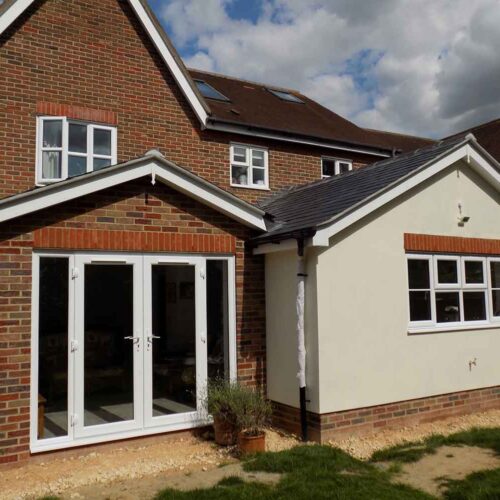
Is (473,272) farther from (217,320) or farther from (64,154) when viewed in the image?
(64,154)

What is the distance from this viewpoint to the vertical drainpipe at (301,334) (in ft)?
24.9

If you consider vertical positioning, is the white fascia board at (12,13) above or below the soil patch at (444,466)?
above

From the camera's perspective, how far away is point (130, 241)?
756cm

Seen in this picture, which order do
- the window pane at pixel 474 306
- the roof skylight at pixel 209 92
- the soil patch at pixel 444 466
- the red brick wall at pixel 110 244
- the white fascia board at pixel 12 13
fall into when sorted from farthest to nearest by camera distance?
the roof skylight at pixel 209 92 → the white fascia board at pixel 12 13 → the window pane at pixel 474 306 → the red brick wall at pixel 110 244 → the soil patch at pixel 444 466

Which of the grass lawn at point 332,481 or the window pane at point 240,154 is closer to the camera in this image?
the grass lawn at point 332,481

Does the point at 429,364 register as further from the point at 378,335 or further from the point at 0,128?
the point at 0,128

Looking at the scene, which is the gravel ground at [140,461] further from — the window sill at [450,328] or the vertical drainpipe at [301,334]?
the window sill at [450,328]

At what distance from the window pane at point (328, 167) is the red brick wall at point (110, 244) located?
620cm

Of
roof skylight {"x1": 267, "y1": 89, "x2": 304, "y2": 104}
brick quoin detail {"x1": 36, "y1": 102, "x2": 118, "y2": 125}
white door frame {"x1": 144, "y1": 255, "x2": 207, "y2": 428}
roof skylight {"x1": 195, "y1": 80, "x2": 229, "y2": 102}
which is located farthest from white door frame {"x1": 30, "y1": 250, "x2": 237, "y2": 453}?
roof skylight {"x1": 267, "y1": 89, "x2": 304, "y2": 104}

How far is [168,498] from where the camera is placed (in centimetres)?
546

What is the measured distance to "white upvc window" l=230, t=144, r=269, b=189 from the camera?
12.6 m

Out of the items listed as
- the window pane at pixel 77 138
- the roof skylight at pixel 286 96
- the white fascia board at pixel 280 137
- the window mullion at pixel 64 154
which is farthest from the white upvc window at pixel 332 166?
the window mullion at pixel 64 154

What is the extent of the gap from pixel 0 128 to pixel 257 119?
19.9 ft

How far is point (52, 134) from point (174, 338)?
4910 millimetres
